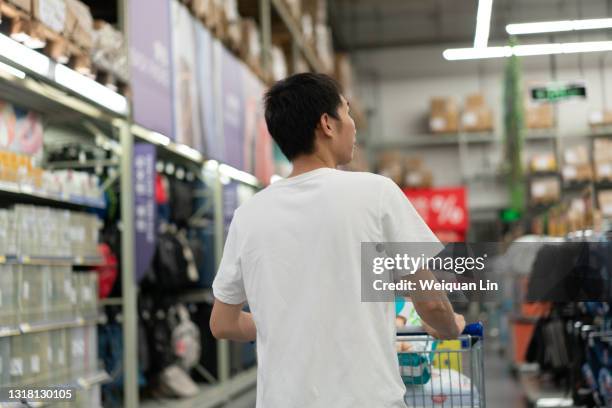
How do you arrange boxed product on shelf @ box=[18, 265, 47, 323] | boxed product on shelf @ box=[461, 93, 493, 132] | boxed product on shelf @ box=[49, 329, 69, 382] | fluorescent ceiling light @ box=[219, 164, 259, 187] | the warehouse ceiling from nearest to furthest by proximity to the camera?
1. boxed product on shelf @ box=[18, 265, 47, 323]
2. boxed product on shelf @ box=[49, 329, 69, 382]
3. fluorescent ceiling light @ box=[219, 164, 259, 187]
4. the warehouse ceiling
5. boxed product on shelf @ box=[461, 93, 493, 132]

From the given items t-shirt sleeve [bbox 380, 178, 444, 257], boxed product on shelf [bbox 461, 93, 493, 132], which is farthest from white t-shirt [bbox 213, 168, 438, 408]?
boxed product on shelf [bbox 461, 93, 493, 132]

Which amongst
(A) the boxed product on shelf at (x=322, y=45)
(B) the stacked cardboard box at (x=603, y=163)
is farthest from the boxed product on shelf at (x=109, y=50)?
(A) the boxed product on shelf at (x=322, y=45)

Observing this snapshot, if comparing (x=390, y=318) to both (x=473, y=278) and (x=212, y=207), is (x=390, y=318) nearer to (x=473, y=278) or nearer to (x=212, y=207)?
(x=473, y=278)

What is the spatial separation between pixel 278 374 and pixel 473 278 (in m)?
0.59

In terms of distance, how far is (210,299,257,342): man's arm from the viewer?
6.88 ft

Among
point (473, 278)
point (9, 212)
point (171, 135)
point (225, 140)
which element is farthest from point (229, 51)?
point (473, 278)

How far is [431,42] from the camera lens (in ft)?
55.1

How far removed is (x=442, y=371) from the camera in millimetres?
2512

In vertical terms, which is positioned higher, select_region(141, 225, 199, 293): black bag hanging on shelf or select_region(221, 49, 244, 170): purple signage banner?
select_region(221, 49, 244, 170): purple signage banner

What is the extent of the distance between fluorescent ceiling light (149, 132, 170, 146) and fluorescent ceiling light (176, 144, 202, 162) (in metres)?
0.18

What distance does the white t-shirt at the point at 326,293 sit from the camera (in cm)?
189

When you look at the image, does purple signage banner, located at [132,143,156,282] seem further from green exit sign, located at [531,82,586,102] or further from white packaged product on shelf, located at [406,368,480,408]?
white packaged product on shelf, located at [406,368,480,408]

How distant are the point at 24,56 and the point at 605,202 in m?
5.17

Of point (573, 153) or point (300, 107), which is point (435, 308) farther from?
point (573, 153)
